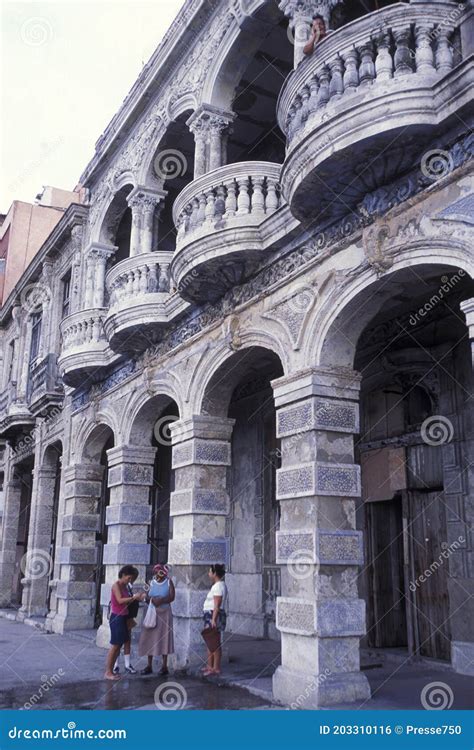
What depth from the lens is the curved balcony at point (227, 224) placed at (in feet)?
27.6

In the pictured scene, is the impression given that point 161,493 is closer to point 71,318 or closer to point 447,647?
point 71,318

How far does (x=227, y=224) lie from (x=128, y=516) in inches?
207

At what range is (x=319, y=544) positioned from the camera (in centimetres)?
701

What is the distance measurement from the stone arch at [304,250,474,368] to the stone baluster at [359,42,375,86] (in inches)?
59.6

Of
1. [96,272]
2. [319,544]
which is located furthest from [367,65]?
[96,272]

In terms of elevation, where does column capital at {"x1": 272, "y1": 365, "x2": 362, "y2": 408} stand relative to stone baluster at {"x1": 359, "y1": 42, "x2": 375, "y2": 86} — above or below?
below

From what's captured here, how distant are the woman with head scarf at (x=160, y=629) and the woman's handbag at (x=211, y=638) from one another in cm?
66

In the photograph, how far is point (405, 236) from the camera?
651 centimetres

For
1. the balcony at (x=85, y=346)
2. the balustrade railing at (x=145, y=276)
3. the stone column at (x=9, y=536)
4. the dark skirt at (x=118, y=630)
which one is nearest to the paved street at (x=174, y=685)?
the dark skirt at (x=118, y=630)

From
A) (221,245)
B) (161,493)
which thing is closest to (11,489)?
(161,493)

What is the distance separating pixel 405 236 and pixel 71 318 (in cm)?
855

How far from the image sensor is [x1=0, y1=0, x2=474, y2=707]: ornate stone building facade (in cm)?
643

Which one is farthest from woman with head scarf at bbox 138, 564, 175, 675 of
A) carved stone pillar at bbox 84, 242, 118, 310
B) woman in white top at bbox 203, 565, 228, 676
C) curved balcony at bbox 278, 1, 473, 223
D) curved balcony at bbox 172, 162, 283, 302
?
carved stone pillar at bbox 84, 242, 118, 310
